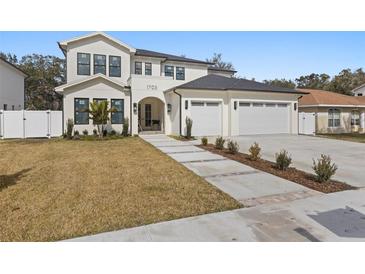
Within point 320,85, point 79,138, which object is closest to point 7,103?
point 79,138

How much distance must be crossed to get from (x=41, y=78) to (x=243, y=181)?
37283 mm

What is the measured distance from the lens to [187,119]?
57.2 ft

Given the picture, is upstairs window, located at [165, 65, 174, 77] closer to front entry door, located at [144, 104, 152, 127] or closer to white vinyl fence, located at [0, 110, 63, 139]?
front entry door, located at [144, 104, 152, 127]

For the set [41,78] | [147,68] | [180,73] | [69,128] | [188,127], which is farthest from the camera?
[41,78]

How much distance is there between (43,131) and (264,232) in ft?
60.0

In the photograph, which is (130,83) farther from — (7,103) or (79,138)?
(7,103)

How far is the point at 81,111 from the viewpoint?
1820 cm

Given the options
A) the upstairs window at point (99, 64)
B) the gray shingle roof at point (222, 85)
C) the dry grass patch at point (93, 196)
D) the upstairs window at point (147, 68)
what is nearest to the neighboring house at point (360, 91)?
the gray shingle roof at point (222, 85)

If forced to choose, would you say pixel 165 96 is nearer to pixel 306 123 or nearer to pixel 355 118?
pixel 306 123

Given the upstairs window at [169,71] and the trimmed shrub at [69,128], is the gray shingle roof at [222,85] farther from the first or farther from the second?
the trimmed shrub at [69,128]

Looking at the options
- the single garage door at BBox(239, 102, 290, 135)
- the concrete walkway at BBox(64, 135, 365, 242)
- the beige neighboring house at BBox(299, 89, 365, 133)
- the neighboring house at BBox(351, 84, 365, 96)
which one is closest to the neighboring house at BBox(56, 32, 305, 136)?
the single garage door at BBox(239, 102, 290, 135)

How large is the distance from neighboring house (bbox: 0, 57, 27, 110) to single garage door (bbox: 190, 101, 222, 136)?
15.6 metres

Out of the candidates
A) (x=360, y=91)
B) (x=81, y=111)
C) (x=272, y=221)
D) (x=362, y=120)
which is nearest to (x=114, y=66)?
(x=81, y=111)

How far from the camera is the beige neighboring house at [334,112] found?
24.8 m
